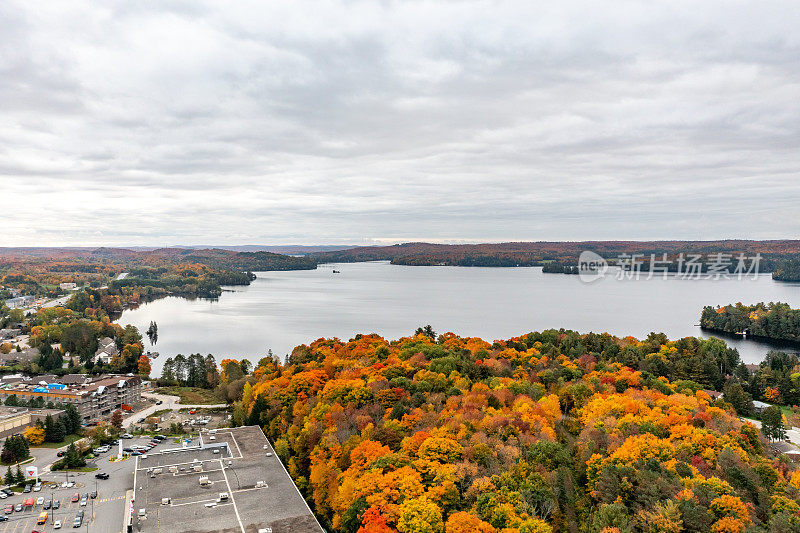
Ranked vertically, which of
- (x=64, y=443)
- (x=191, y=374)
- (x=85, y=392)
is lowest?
(x=64, y=443)

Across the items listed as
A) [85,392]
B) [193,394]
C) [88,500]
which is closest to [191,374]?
[193,394]

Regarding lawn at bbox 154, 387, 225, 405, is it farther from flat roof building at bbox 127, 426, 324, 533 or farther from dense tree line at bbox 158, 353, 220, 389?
flat roof building at bbox 127, 426, 324, 533

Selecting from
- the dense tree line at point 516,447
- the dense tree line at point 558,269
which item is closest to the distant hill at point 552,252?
the dense tree line at point 558,269

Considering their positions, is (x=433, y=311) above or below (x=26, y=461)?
above

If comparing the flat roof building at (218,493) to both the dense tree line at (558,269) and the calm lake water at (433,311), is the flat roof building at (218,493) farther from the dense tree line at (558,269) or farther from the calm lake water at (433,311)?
the dense tree line at (558,269)

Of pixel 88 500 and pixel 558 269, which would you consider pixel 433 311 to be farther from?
pixel 558 269

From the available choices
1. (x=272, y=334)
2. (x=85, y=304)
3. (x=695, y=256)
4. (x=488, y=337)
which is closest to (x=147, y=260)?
(x=85, y=304)
